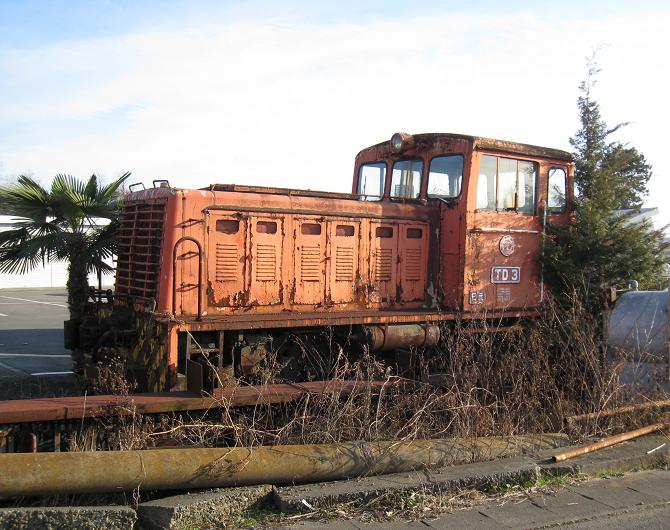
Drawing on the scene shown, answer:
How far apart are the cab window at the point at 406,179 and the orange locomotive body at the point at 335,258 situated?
0.07ft

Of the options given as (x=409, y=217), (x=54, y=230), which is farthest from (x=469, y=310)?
(x=54, y=230)

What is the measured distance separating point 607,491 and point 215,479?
125 inches

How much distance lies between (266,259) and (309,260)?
0.56m

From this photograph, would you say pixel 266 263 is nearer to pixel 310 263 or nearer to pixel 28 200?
pixel 310 263

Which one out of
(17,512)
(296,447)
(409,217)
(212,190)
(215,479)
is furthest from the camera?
(409,217)

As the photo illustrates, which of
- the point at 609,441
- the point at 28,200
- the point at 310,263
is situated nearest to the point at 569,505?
the point at 609,441

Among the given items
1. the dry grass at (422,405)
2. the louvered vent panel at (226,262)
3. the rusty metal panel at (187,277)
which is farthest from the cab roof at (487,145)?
the rusty metal panel at (187,277)

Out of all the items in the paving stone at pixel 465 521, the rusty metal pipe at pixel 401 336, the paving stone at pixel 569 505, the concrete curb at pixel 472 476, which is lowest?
the paving stone at pixel 465 521

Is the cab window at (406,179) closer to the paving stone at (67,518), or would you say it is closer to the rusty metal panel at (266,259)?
the rusty metal panel at (266,259)

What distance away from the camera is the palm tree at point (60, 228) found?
28.9 ft

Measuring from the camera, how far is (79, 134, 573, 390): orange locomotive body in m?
7.18

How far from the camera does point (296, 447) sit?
5512mm

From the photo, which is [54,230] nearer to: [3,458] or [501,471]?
[3,458]

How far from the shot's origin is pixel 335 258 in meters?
8.24
